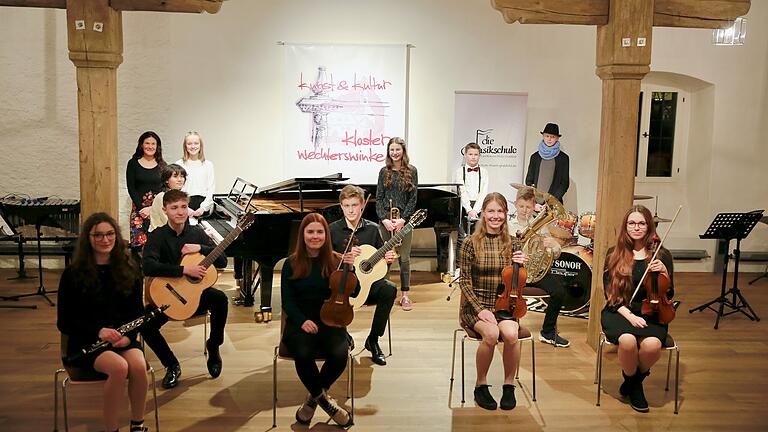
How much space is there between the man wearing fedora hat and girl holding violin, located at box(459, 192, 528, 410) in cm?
374

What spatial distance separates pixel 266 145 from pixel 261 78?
2.58 ft

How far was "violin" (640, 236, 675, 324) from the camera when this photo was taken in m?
4.98

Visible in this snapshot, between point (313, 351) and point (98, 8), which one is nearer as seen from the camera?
point (313, 351)

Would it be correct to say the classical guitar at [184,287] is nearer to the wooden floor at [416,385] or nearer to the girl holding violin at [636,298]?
the wooden floor at [416,385]

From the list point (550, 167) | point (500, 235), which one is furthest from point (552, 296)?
point (550, 167)

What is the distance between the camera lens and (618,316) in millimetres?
5129

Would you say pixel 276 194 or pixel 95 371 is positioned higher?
pixel 276 194

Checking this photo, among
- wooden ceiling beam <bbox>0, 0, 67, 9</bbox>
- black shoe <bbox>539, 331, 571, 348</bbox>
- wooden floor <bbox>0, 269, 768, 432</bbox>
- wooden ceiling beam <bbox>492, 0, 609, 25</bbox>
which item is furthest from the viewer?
black shoe <bbox>539, 331, 571, 348</bbox>

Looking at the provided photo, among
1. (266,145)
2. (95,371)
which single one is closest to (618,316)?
(95,371)

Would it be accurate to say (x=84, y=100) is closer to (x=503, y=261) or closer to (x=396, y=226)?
(x=396, y=226)

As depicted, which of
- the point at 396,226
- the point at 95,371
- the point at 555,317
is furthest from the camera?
the point at 396,226

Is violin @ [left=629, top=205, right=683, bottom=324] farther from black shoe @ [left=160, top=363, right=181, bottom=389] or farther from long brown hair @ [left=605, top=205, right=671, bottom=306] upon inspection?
black shoe @ [left=160, top=363, right=181, bottom=389]

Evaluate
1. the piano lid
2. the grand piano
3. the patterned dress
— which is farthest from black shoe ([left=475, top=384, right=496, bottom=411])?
the piano lid

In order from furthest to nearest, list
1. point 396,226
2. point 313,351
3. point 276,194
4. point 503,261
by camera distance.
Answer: point 276,194 < point 396,226 < point 503,261 < point 313,351
